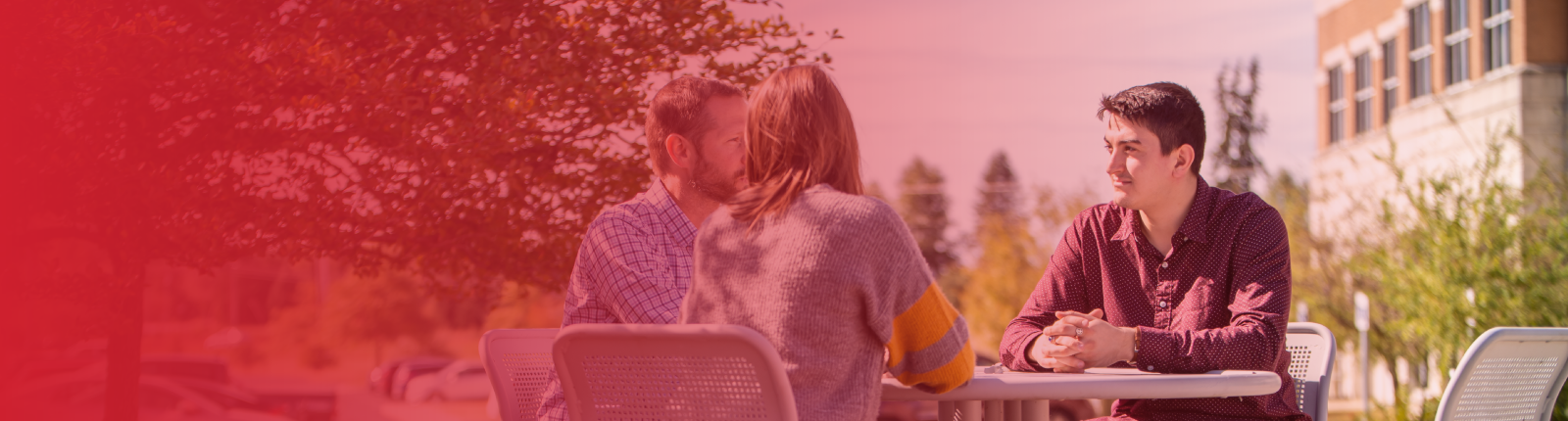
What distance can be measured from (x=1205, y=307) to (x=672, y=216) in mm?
1305

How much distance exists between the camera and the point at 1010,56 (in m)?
51.1

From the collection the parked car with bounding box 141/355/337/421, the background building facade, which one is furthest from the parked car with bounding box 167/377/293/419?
the background building facade

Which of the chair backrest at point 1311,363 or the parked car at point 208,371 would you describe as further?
the parked car at point 208,371

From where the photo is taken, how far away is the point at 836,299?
2156mm

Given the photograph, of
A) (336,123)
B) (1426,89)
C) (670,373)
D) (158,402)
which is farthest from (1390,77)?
(670,373)

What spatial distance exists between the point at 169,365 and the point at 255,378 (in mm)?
14142

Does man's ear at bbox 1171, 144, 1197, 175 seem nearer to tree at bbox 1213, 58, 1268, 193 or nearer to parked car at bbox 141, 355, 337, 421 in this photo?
parked car at bbox 141, 355, 337, 421

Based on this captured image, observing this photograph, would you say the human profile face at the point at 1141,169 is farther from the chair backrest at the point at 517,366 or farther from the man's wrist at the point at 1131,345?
the chair backrest at the point at 517,366

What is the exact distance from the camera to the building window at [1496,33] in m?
19.8

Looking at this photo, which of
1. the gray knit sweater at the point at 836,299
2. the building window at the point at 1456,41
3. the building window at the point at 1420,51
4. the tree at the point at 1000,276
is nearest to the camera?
the gray knit sweater at the point at 836,299

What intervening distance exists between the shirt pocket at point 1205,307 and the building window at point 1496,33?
19637mm

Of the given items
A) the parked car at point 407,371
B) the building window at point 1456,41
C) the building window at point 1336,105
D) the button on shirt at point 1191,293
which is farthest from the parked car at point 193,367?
the building window at point 1336,105

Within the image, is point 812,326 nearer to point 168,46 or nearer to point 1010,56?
point 168,46

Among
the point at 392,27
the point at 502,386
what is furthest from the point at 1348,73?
the point at 502,386
